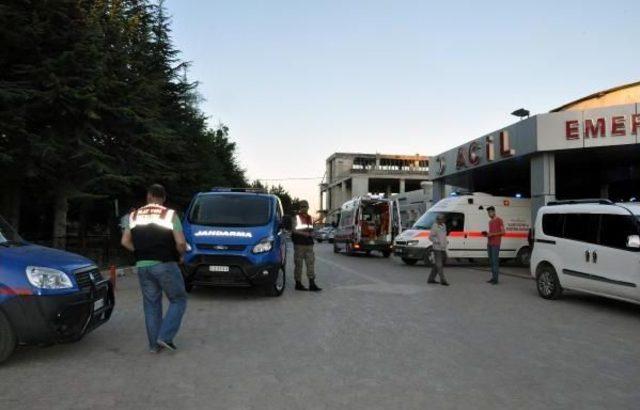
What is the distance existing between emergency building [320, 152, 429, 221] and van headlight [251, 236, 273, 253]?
9166 cm

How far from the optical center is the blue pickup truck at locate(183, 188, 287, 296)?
1044cm

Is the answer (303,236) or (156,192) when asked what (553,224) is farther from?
(156,192)

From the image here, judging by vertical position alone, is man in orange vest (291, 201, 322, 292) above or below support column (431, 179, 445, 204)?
below

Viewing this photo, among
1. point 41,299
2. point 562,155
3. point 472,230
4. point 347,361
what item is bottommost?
point 347,361

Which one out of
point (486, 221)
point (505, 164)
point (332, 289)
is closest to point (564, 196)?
point (505, 164)

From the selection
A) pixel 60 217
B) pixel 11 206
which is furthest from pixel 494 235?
pixel 11 206

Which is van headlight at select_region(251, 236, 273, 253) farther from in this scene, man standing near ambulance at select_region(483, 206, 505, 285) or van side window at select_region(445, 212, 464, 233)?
van side window at select_region(445, 212, 464, 233)

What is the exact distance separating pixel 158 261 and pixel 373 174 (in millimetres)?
100942

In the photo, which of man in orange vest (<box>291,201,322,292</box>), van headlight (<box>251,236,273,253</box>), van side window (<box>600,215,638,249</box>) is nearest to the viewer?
van side window (<box>600,215,638,249</box>)

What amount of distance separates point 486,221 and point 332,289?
10267 millimetres

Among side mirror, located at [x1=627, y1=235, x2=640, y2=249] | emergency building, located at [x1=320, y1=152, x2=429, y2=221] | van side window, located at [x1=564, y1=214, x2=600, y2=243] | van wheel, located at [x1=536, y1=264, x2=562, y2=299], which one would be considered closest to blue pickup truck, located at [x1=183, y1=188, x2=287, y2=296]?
van wheel, located at [x1=536, y1=264, x2=562, y2=299]

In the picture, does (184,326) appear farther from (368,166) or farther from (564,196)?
(368,166)

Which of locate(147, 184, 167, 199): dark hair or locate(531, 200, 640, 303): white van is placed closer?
locate(147, 184, 167, 199): dark hair

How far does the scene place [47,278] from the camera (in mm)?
5941
